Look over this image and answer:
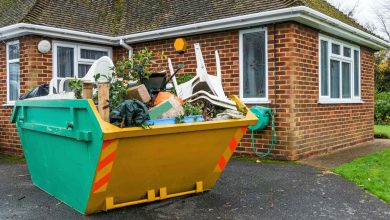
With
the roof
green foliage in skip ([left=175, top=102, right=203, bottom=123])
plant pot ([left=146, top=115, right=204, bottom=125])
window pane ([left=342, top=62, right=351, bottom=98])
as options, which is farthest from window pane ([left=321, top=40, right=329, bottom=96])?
plant pot ([left=146, top=115, right=204, bottom=125])

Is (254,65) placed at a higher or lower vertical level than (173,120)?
higher

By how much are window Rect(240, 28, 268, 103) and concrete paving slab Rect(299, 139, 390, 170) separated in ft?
5.24

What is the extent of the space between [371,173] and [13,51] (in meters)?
8.15

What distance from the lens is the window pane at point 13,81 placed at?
10195 mm

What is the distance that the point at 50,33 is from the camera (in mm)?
9734

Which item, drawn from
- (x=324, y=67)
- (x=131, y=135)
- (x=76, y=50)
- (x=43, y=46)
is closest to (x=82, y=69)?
(x=76, y=50)

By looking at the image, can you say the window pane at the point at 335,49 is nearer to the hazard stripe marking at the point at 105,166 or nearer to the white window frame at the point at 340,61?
the white window frame at the point at 340,61

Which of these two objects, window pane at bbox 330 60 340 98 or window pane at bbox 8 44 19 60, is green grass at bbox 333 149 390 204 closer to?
window pane at bbox 330 60 340 98

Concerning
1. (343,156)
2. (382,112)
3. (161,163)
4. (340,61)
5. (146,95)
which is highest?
(340,61)

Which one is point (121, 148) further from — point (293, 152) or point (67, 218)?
point (293, 152)

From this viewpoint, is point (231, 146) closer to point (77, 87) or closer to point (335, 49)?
point (77, 87)

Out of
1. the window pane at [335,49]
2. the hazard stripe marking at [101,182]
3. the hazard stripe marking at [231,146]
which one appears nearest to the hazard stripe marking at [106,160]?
the hazard stripe marking at [101,182]

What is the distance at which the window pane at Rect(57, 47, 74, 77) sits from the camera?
10.2m

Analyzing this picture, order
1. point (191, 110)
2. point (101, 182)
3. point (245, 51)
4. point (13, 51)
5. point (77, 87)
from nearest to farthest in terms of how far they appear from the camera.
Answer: point (101, 182) → point (77, 87) → point (191, 110) → point (245, 51) → point (13, 51)
